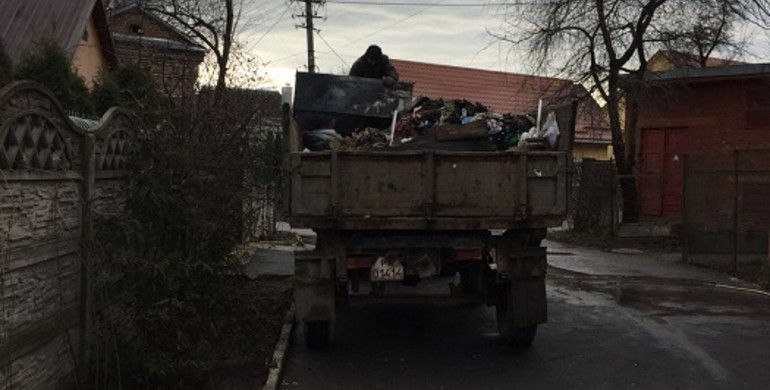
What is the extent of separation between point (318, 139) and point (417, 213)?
171cm

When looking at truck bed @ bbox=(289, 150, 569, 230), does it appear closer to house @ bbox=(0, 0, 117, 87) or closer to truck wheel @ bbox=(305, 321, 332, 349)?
truck wheel @ bbox=(305, 321, 332, 349)

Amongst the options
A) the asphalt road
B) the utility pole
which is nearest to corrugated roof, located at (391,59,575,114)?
the utility pole

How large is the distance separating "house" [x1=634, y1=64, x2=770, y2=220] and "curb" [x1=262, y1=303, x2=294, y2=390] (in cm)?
1255

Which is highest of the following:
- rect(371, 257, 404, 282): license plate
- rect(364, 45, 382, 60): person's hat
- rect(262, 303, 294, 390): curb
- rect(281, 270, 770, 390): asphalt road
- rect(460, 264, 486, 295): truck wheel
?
rect(364, 45, 382, 60): person's hat

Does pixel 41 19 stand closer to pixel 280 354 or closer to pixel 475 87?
pixel 280 354

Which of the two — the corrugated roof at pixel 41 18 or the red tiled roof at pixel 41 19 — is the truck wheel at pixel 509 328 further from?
the corrugated roof at pixel 41 18

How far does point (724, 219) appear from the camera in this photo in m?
14.5

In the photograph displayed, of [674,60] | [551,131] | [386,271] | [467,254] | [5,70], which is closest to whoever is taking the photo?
[386,271]

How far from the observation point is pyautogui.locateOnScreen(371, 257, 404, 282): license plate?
7090 mm

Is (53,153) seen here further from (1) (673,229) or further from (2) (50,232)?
(1) (673,229)

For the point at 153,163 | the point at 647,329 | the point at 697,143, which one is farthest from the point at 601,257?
the point at 153,163

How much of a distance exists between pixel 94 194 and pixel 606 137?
3616cm

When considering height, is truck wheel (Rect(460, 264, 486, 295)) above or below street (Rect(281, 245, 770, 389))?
above

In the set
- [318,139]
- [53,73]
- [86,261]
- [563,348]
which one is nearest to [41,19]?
[53,73]
